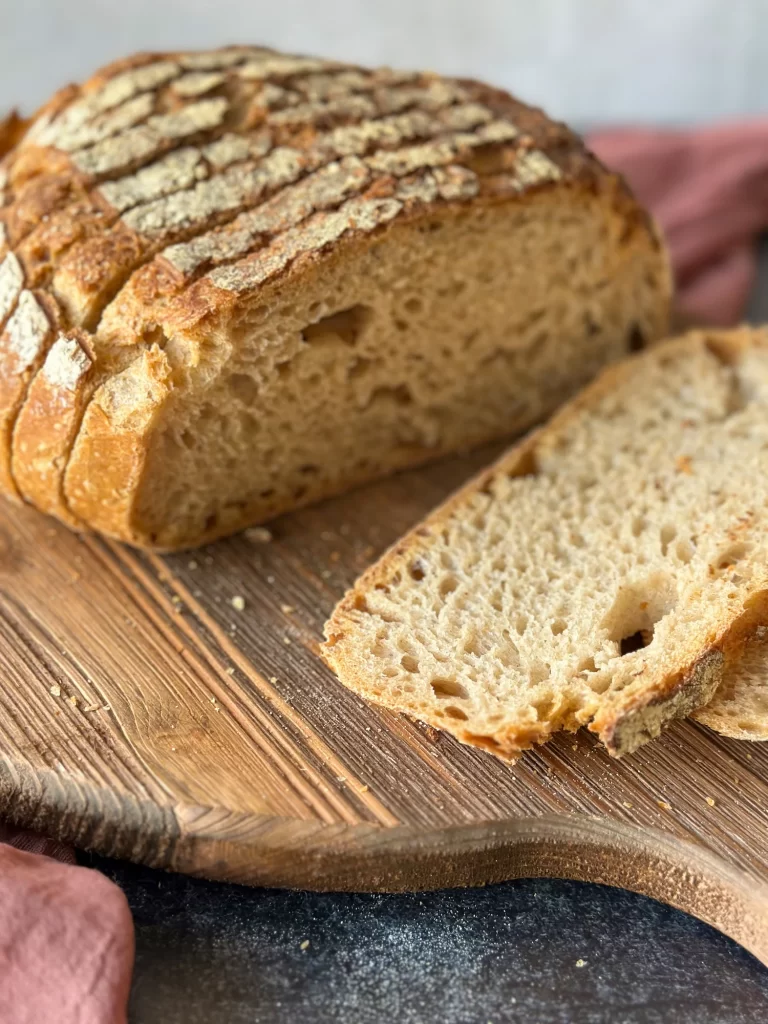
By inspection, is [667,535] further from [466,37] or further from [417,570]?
[466,37]

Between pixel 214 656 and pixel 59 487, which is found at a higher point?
pixel 59 487

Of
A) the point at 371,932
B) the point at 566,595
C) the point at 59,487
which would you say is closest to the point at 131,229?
the point at 59,487

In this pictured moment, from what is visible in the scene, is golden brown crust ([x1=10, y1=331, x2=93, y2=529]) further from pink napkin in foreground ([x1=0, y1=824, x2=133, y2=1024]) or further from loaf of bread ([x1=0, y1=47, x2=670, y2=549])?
pink napkin in foreground ([x1=0, y1=824, x2=133, y2=1024])

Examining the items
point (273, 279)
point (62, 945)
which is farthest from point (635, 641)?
point (62, 945)

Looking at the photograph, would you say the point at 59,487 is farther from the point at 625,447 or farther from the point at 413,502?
the point at 625,447

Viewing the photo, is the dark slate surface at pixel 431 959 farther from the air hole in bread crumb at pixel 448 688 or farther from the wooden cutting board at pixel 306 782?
the air hole in bread crumb at pixel 448 688

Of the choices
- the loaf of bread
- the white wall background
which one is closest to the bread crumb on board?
the loaf of bread

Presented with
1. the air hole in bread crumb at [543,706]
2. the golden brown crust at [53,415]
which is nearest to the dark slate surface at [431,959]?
the air hole in bread crumb at [543,706]
